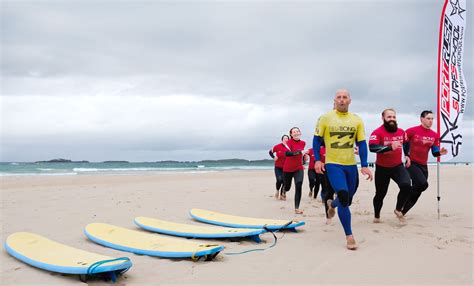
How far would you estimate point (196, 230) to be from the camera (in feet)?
19.1

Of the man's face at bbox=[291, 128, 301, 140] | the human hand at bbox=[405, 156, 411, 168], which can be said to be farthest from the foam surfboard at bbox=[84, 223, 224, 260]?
the man's face at bbox=[291, 128, 301, 140]

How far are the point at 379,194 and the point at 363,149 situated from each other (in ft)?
5.13

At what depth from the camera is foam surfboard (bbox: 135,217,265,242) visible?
5.36 meters

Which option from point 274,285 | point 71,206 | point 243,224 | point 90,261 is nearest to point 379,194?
point 243,224

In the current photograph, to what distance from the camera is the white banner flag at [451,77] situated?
714 centimetres

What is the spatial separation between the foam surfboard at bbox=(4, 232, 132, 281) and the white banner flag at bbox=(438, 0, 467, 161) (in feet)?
19.9

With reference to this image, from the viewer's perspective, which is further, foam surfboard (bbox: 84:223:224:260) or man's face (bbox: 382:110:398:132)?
man's face (bbox: 382:110:398:132)

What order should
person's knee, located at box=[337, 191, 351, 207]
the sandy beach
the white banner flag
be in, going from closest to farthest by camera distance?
the sandy beach
person's knee, located at box=[337, 191, 351, 207]
the white banner flag

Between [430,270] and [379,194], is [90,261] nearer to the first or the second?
[430,270]

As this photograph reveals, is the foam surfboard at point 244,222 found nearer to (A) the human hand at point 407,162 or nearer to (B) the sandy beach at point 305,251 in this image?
(B) the sandy beach at point 305,251

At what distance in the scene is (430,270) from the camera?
158 inches

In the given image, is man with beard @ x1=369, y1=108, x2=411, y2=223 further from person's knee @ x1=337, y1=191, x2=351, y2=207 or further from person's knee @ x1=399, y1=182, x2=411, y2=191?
person's knee @ x1=337, y1=191, x2=351, y2=207

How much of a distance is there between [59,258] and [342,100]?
13.1 feet

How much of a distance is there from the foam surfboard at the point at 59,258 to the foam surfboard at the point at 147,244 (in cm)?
60
